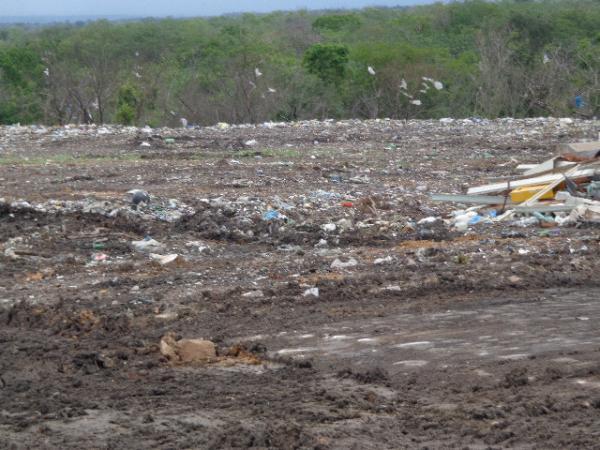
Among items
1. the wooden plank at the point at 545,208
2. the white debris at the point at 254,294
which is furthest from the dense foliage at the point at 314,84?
the white debris at the point at 254,294

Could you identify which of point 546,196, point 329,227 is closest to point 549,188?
point 546,196

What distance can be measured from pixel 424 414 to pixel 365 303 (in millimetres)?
1657

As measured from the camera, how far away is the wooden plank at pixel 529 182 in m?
7.98

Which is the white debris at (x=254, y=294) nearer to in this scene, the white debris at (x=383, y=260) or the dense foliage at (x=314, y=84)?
the white debris at (x=383, y=260)

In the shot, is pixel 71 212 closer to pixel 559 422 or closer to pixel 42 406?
pixel 42 406

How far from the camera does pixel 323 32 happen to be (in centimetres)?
4144

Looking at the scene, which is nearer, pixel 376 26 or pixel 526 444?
pixel 526 444

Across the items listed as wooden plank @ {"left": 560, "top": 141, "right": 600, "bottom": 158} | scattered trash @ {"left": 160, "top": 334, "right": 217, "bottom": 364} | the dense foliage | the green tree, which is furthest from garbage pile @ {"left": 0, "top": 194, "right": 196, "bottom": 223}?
the green tree

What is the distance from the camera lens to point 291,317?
4910mm

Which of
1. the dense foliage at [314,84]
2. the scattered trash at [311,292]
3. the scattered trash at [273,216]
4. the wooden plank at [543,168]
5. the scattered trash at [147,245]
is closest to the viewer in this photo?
the scattered trash at [311,292]

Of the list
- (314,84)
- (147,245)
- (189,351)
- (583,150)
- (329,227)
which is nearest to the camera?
(189,351)

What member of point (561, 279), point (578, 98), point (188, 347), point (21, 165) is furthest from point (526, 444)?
point (578, 98)

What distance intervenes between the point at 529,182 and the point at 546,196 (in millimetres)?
446

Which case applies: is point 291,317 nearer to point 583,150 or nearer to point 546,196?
point 546,196
